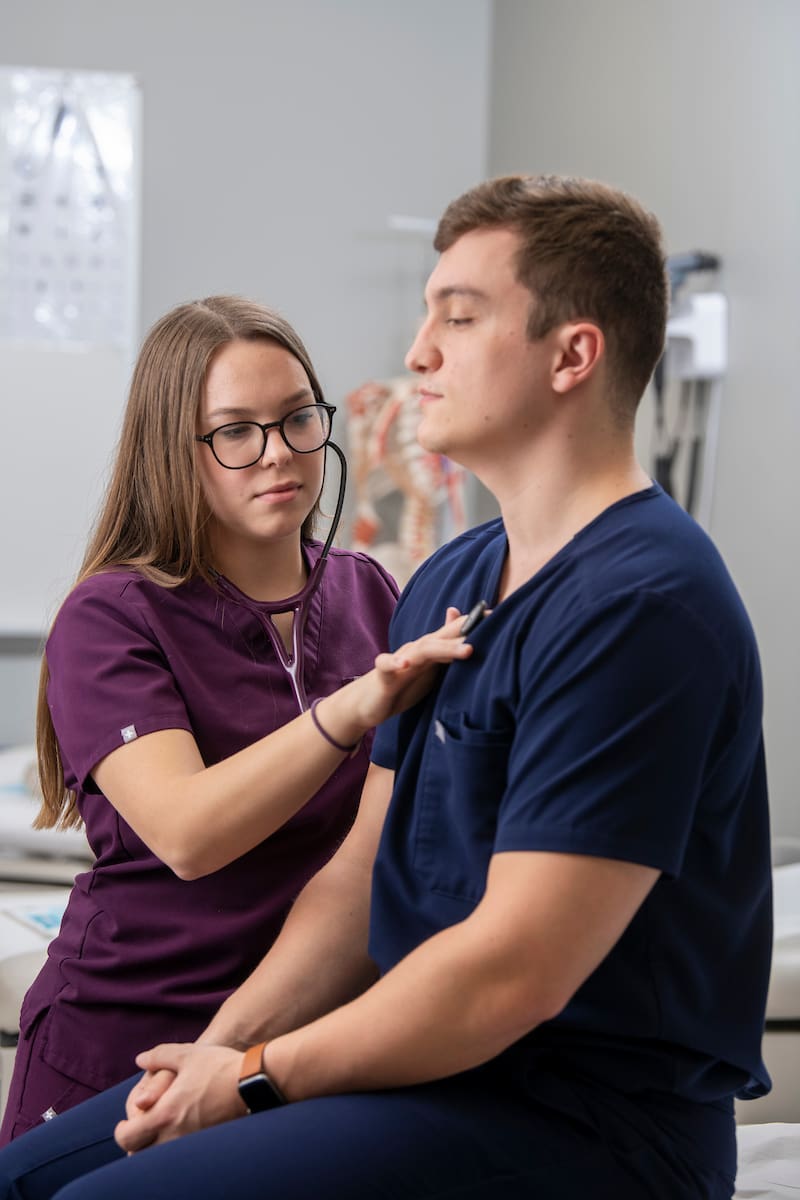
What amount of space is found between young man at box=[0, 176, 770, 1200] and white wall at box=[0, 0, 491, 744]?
3789 mm

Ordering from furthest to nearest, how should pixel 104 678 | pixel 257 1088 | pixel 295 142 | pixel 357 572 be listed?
pixel 295 142 → pixel 357 572 → pixel 104 678 → pixel 257 1088

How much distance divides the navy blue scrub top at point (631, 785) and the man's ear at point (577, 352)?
0.36 feet

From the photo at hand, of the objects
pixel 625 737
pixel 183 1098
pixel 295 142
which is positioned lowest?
pixel 183 1098

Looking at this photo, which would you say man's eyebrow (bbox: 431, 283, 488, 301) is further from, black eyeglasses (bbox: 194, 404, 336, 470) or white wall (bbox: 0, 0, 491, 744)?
white wall (bbox: 0, 0, 491, 744)

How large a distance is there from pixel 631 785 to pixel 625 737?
35 mm

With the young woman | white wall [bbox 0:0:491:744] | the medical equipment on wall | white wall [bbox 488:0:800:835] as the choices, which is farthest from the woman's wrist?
white wall [bbox 0:0:491:744]

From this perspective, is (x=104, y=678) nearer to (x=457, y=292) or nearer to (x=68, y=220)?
(x=457, y=292)

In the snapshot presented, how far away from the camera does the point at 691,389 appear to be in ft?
10.8

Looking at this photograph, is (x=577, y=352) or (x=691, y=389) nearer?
(x=577, y=352)

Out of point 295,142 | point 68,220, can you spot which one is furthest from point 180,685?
point 295,142

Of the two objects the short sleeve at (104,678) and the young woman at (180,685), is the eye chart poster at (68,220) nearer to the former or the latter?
the young woman at (180,685)

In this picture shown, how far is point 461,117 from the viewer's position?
16.5 feet

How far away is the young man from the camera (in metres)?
1.01

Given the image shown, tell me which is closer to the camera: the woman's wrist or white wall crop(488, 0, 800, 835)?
the woman's wrist
